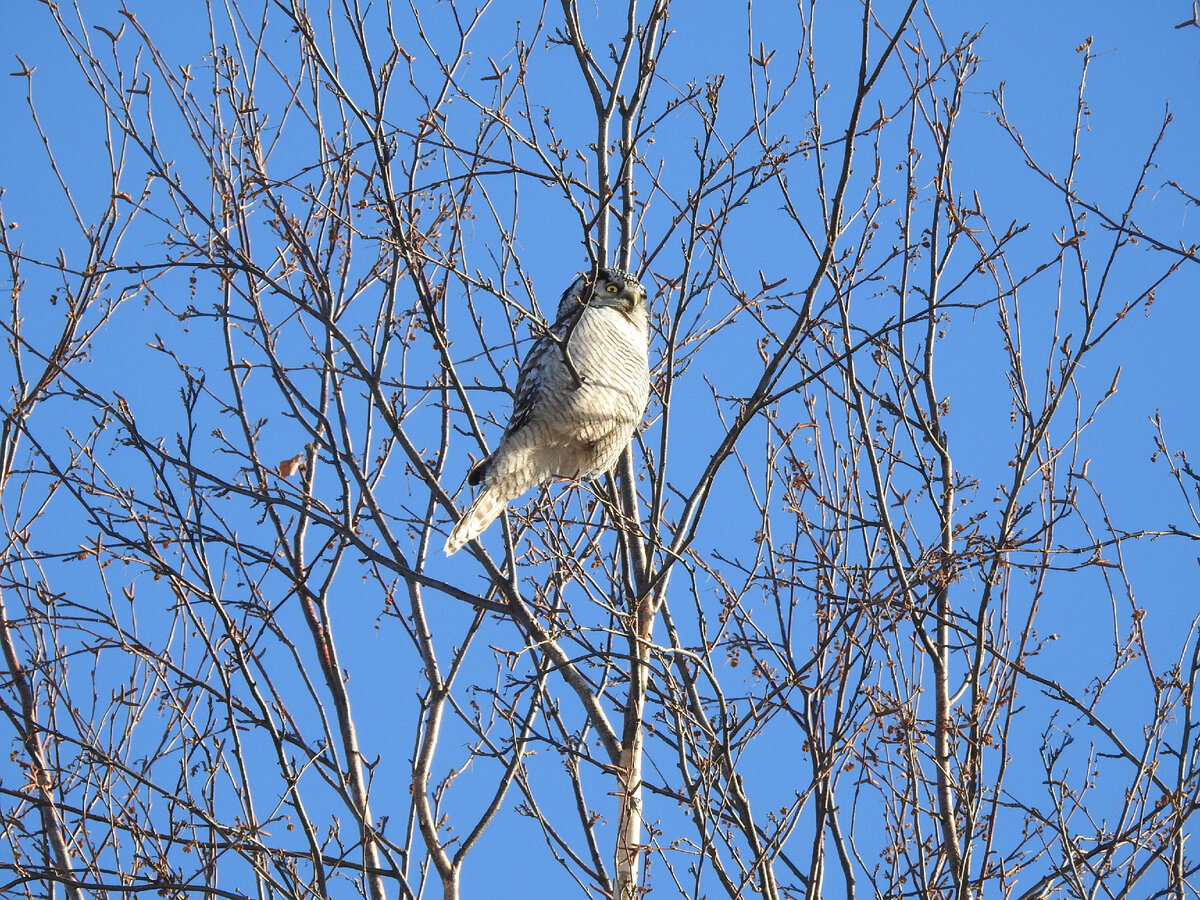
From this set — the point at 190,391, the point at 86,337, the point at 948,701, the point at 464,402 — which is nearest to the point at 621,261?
the point at 464,402

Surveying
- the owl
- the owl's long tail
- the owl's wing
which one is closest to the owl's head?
the owl

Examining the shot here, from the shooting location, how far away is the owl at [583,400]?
4.25m

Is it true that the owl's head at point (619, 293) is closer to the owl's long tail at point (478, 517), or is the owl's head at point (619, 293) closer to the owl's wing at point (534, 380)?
the owl's wing at point (534, 380)

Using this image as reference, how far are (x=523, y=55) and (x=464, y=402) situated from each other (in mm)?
1551

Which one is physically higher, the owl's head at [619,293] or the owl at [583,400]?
the owl's head at [619,293]

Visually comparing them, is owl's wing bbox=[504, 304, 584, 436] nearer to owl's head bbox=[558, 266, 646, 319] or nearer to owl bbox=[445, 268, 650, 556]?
Answer: owl bbox=[445, 268, 650, 556]

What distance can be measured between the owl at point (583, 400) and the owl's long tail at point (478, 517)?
0.04 m

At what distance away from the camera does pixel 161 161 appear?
401 centimetres

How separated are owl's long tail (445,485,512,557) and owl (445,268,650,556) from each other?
1.7 inches

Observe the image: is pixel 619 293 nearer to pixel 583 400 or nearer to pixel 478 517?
pixel 583 400

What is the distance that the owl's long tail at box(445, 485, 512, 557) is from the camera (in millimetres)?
3836

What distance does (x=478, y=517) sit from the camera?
400cm

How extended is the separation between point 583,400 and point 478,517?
60 cm

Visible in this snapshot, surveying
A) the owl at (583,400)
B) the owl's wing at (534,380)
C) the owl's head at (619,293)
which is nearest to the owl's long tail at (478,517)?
the owl at (583,400)
